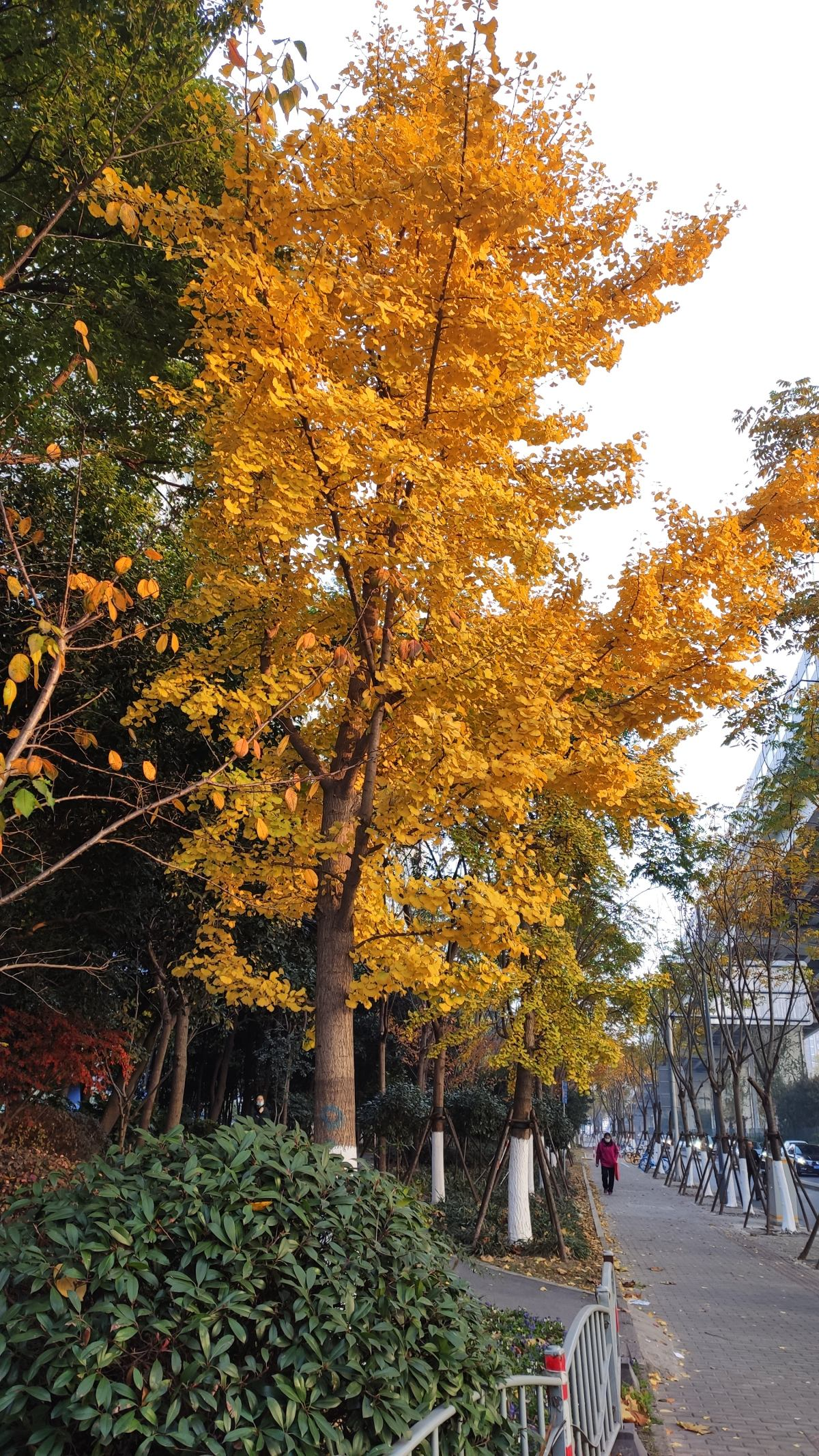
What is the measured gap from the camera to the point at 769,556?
692 centimetres

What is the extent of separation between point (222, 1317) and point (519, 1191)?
1133 centimetres

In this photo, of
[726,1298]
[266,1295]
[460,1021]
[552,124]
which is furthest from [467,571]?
[460,1021]

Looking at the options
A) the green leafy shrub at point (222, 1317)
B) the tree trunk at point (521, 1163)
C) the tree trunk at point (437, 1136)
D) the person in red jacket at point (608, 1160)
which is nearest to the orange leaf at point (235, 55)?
the green leafy shrub at point (222, 1317)

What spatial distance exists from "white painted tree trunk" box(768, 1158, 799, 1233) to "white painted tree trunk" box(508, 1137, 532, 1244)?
21.6 ft

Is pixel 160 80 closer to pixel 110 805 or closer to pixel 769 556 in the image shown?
pixel 769 556

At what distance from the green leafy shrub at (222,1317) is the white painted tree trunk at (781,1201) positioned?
651 inches

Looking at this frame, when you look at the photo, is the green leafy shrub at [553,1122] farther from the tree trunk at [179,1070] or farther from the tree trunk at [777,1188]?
the tree trunk at [179,1070]

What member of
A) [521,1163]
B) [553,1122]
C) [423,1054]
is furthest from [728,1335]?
[423,1054]

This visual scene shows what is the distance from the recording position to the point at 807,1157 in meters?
38.4

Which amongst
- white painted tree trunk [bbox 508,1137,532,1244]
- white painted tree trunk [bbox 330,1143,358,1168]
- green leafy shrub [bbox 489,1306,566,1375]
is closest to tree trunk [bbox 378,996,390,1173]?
white painted tree trunk [bbox 508,1137,532,1244]

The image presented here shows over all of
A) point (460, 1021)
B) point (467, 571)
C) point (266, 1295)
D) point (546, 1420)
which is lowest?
point (546, 1420)

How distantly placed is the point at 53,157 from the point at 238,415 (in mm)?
3627

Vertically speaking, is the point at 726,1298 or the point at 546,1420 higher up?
the point at 546,1420

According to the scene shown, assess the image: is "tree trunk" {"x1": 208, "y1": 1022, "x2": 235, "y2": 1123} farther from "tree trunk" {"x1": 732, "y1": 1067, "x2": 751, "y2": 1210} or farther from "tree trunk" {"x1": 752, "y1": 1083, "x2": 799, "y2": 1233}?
"tree trunk" {"x1": 752, "y1": 1083, "x2": 799, "y2": 1233}
